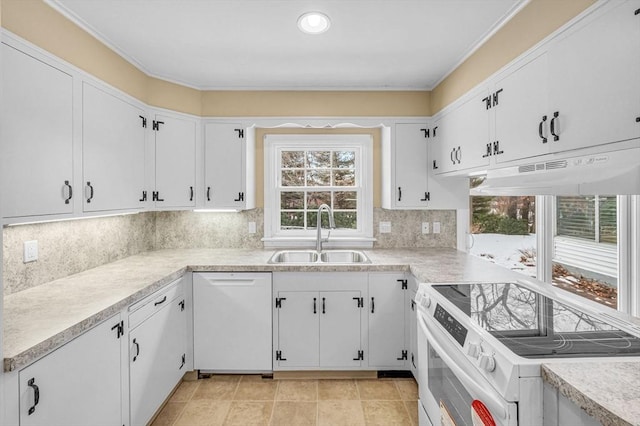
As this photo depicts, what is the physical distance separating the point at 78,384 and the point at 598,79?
2481mm

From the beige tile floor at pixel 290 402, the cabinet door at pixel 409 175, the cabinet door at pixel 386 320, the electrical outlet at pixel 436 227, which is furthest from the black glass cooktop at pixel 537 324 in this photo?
the electrical outlet at pixel 436 227

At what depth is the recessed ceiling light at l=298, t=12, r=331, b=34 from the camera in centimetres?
199

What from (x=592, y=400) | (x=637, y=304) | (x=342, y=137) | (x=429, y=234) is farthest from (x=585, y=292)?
(x=342, y=137)

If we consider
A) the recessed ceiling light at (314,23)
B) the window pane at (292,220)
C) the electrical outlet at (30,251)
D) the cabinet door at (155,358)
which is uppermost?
the recessed ceiling light at (314,23)

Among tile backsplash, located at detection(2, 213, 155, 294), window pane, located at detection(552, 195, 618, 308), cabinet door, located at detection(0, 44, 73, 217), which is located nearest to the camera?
cabinet door, located at detection(0, 44, 73, 217)

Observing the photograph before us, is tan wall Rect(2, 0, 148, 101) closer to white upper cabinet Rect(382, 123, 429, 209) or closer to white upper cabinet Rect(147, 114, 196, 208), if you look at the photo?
white upper cabinet Rect(147, 114, 196, 208)

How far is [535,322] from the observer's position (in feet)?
4.80

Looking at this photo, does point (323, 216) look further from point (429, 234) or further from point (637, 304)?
point (637, 304)

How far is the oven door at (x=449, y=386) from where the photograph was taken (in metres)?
1.15

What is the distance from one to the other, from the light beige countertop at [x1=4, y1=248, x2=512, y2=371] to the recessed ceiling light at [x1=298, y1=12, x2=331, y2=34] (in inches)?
63.9

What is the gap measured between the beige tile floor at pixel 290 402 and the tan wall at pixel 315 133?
163 cm

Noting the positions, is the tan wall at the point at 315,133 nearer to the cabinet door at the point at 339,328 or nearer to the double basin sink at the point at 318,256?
the double basin sink at the point at 318,256

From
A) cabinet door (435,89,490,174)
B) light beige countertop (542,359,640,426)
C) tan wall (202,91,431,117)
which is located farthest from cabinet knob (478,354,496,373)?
tan wall (202,91,431,117)

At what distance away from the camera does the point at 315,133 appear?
3.46 m
